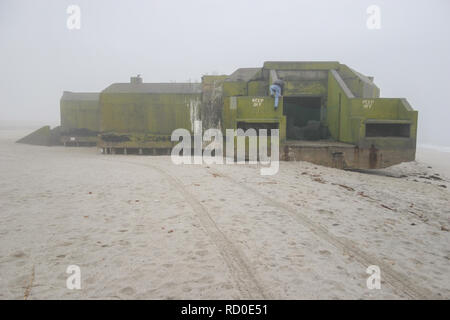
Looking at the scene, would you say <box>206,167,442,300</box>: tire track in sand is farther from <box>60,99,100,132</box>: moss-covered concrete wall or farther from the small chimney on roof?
the small chimney on roof

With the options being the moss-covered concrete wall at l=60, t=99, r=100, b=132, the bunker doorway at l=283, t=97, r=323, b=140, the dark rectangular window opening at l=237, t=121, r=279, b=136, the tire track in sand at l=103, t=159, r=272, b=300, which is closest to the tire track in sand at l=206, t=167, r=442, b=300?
the tire track in sand at l=103, t=159, r=272, b=300

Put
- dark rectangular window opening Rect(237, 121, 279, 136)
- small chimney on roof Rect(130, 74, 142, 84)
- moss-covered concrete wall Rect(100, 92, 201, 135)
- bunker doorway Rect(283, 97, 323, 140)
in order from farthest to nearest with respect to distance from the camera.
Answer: small chimney on roof Rect(130, 74, 142, 84), moss-covered concrete wall Rect(100, 92, 201, 135), bunker doorway Rect(283, 97, 323, 140), dark rectangular window opening Rect(237, 121, 279, 136)

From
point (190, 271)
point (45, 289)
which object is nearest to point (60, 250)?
point (45, 289)

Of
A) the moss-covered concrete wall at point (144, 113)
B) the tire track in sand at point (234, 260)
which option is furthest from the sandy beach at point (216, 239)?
the moss-covered concrete wall at point (144, 113)

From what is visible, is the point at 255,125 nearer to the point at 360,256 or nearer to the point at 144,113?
the point at 144,113

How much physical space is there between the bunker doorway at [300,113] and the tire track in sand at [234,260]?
931cm

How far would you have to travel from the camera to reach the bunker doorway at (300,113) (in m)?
14.7

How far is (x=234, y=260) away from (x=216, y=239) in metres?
0.67

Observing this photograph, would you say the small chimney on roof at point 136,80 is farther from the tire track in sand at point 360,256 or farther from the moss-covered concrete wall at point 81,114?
the tire track in sand at point 360,256

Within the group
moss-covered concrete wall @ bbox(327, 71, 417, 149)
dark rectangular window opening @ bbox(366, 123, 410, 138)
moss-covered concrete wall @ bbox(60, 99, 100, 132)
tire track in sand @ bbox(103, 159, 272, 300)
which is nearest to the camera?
tire track in sand @ bbox(103, 159, 272, 300)

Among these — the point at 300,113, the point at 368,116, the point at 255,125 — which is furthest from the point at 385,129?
the point at 255,125

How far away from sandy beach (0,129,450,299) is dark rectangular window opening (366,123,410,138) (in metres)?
4.40

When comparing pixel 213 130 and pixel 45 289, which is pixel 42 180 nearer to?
pixel 45 289

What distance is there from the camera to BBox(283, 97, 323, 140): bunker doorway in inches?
580
